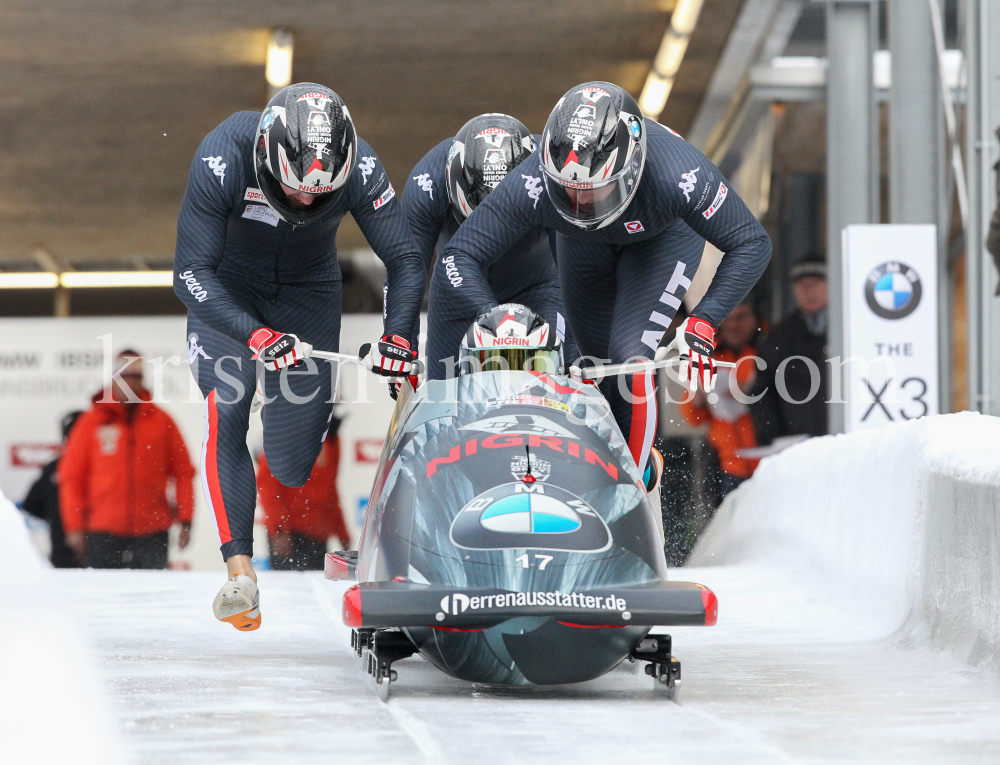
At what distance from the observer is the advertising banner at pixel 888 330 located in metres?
6.50

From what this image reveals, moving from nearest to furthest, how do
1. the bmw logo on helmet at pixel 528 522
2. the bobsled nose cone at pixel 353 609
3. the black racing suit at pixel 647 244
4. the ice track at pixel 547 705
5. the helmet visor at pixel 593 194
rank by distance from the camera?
the ice track at pixel 547 705
the bobsled nose cone at pixel 353 609
the bmw logo on helmet at pixel 528 522
the helmet visor at pixel 593 194
the black racing suit at pixel 647 244

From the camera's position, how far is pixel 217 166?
3.34 metres

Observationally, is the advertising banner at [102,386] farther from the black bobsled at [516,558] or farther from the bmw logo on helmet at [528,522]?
the bmw logo on helmet at [528,522]

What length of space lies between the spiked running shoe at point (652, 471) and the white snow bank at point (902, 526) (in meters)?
0.69

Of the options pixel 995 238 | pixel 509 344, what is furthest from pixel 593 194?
pixel 995 238

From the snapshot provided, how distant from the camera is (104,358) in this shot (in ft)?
25.1

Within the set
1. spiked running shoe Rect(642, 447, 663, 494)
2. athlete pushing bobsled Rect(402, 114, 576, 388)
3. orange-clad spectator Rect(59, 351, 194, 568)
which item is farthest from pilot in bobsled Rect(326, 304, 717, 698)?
orange-clad spectator Rect(59, 351, 194, 568)

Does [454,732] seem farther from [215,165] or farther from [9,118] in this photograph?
[9,118]

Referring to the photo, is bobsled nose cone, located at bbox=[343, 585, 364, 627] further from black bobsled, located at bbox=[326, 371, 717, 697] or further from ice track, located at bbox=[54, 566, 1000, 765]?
ice track, located at bbox=[54, 566, 1000, 765]

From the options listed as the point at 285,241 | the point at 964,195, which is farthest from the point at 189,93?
the point at 285,241

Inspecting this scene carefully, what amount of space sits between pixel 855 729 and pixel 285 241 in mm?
2119

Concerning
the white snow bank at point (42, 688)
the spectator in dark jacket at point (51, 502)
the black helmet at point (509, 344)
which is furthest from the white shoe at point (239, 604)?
the spectator in dark jacket at point (51, 502)

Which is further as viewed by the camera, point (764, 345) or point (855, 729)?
point (764, 345)

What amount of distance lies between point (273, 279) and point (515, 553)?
64.7 inches
